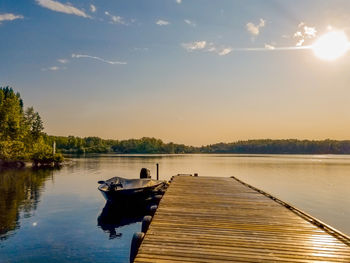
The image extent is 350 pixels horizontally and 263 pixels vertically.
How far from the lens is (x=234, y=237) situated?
7.23 meters

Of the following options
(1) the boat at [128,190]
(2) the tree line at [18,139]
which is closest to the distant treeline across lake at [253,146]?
(2) the tree line at [18,139]

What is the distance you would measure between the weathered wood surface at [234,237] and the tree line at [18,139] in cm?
5425

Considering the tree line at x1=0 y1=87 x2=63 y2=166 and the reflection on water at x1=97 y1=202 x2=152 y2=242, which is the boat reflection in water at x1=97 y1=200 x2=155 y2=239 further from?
the tree line at x1=0 y1=87 x2=63 y2=166

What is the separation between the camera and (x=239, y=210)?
429 inches

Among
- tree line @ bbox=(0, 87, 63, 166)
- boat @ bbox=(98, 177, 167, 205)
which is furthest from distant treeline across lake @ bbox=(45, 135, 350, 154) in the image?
boat @ bbox=(98, 177, 167, 205)

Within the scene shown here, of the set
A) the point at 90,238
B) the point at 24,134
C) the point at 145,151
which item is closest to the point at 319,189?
the point at 90,238

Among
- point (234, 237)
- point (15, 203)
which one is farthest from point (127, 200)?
point (234, 237)

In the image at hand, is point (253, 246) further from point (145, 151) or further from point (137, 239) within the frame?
point (145, 151)

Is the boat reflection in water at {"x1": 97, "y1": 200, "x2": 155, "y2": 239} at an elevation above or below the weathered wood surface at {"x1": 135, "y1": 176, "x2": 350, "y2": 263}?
below

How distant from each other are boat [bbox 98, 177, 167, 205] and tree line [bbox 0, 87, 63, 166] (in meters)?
43.6

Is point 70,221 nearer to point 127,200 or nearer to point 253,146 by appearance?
point 127,200

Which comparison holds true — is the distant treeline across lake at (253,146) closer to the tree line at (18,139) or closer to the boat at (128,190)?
the tree line at (18,139)

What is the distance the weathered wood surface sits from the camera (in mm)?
5906

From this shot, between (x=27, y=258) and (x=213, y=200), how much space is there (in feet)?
25.8
